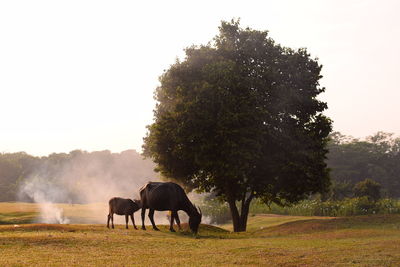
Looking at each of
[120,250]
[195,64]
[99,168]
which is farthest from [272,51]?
[99,168]

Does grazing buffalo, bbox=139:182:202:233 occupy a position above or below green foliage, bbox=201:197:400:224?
above

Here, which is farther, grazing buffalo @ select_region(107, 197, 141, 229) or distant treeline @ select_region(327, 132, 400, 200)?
distant treeline @ select_region(327, 132, 400, 200)

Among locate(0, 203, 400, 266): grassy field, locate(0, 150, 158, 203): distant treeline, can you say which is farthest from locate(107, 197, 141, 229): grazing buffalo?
locate(0, 150, 158, 203): distant treeline

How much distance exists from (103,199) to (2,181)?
23148 millimetres

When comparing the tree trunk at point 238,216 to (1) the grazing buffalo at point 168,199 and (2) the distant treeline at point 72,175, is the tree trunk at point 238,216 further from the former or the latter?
(2) the distant treeline at point 72,175

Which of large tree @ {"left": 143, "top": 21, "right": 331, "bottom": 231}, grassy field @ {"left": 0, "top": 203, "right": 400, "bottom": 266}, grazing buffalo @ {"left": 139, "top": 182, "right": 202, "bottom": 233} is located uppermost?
large tree @ {"left": 143, "top": 21, "right": 331, "bottom": 231}

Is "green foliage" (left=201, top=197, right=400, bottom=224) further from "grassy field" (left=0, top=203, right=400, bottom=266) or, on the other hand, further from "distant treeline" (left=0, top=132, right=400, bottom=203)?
"distant treeline" (left=0, top=132, right=400, bottom=203)

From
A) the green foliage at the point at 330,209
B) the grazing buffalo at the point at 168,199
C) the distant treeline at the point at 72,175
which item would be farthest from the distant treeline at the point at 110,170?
the grazing buffalo at the point at 168,199

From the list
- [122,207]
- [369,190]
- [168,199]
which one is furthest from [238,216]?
[369,190]

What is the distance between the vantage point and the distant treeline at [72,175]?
94.6 metres

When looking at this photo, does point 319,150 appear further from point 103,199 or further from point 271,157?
point 103,199

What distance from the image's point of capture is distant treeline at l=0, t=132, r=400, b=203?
93500 millimetres

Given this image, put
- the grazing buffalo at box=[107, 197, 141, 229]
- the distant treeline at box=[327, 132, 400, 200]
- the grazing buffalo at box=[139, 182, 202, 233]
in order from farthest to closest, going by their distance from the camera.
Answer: the distant treeline at box=[327, 132, 400, 200]
the grazing buffalo at box=[107, 197, 141, 229]
the grazing buffalo at box=[139, 182, 202, 233]

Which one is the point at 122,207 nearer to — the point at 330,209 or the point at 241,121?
the point at 241,121
